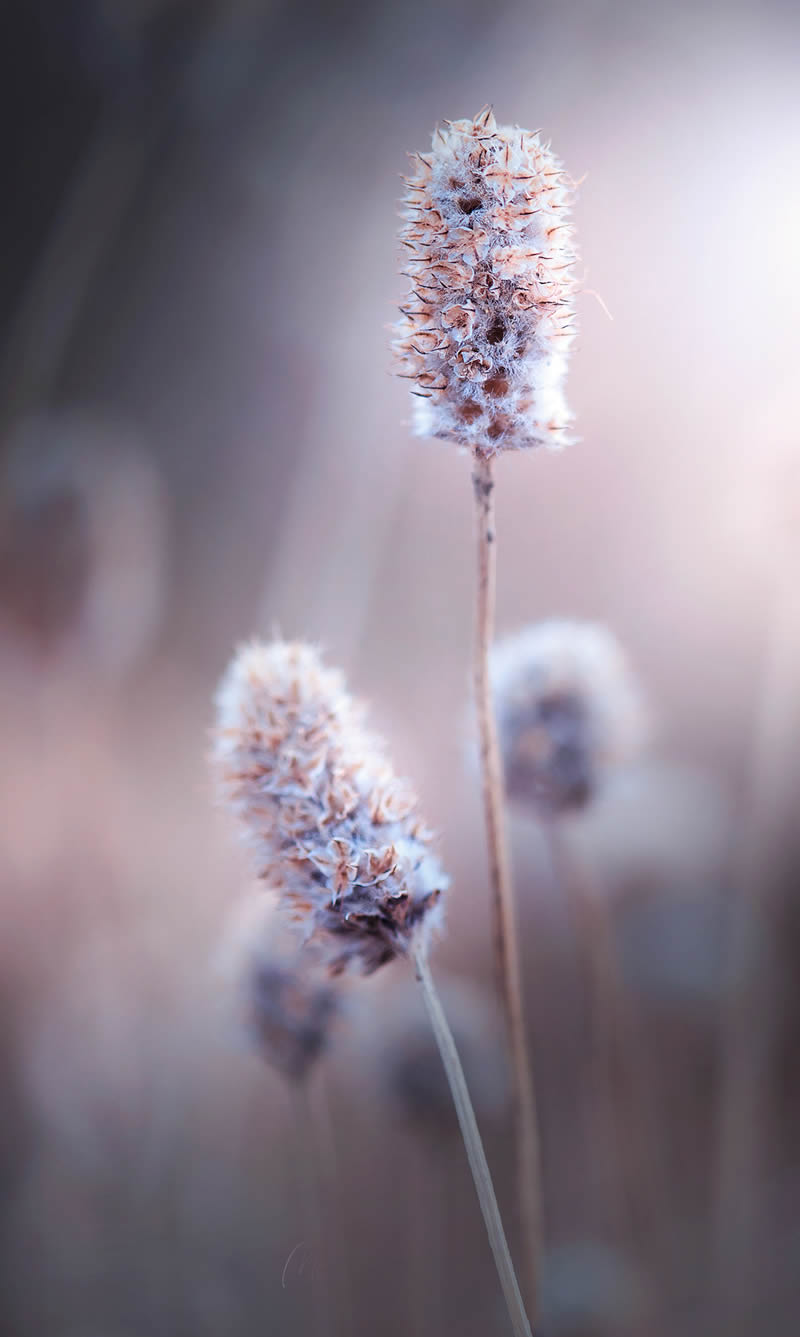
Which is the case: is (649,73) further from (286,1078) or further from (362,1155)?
(362,1155)

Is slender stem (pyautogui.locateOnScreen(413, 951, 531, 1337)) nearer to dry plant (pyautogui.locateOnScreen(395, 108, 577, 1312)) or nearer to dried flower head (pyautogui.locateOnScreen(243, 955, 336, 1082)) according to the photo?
dry plant (pyautogui.locateOnScreen(395, 108, 577, 1312))

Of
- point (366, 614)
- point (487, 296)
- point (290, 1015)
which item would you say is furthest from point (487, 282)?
point (366, 614)

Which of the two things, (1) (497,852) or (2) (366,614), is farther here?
(2) (366,614)

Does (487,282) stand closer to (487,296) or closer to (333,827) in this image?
(487,296)

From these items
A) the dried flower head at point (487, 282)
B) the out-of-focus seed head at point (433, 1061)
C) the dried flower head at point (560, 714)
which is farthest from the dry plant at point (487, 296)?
the out-of-focus seed head at point (433, 1061)

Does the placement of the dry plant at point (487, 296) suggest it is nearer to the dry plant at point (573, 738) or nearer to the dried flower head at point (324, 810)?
the dried flower head at point (324, 810)

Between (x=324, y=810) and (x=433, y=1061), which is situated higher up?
(x=324, y=810)

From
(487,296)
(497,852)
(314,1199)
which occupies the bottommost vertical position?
(314,1199)

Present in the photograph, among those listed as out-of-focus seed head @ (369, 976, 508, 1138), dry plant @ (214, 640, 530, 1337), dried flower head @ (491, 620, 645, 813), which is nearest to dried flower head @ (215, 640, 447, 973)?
dry plant @ (214, 640, 530, 1337)
